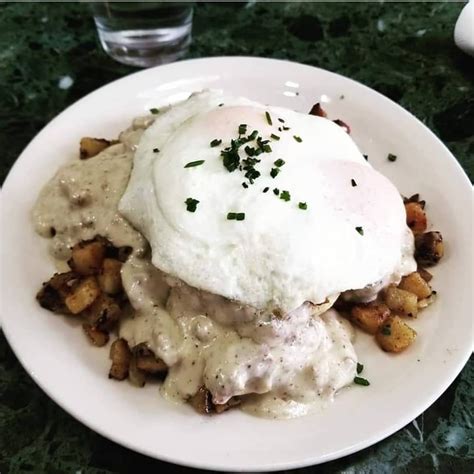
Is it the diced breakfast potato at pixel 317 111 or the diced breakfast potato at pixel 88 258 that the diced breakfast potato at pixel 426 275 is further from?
the diced breakfast potato at pixel 88 258

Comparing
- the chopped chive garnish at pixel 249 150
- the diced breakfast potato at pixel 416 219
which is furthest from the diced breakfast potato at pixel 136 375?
the diced breakfast potato at pixel 416 219

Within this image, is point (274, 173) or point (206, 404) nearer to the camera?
point (206, 404)

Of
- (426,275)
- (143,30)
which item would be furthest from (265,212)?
(143,30)

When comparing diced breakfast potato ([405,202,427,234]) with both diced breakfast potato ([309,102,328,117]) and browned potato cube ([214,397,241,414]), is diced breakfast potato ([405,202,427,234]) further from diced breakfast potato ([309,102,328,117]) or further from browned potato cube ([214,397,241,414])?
browned potato cube ([214,397,241,414])

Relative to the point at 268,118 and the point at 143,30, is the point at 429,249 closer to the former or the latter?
the point at 268,118

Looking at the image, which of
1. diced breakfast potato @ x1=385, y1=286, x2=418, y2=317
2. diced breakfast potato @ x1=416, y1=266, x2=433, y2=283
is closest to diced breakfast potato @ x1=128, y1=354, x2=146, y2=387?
diced breakfast potato @ x1=385, y1=286, x2=418, y2=317

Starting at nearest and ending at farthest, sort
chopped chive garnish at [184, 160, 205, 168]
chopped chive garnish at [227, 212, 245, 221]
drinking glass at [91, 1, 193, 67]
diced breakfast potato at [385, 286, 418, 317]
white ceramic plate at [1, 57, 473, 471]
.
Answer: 1. white ceramic plate at [1, 57, 473, 471]
2. chopped chive garnish at [227, 212, 245, 221]
3. chopped chive garnish at [184, 160, 205, 168]
4. diced breakfast potato at [385, 286, 418, 317]
5. drinking glass at [91, 1, 193, 67]
